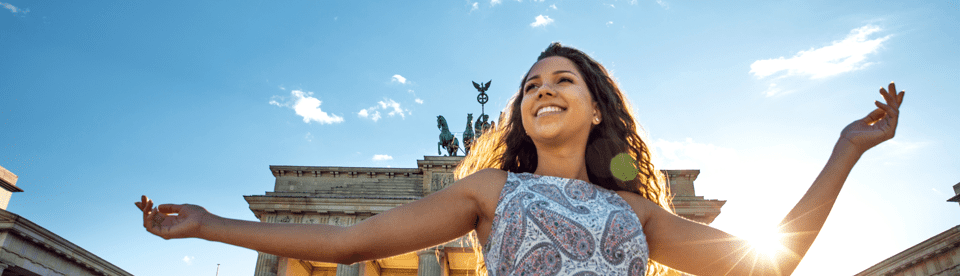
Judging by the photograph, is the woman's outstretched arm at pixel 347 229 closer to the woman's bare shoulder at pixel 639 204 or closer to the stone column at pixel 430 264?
the woman's bare shoulder at pixel 639 204

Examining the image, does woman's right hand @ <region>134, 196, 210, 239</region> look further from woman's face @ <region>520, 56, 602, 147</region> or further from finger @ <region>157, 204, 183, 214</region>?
woman's face @ <region>520, 56, 602, 147</region>

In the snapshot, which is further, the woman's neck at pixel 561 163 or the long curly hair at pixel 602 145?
the long curly hair at pixel 602 145

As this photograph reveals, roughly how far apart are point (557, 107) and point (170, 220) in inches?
46.9

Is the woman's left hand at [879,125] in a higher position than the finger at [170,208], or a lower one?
higher

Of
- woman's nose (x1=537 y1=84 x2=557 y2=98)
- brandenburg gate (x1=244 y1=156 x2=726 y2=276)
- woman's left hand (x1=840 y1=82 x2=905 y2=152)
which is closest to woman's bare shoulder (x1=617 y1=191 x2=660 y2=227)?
woman's nose (x1=537 y1=84 x2=557 y2=98)

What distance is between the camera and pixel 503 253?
5.10 feet

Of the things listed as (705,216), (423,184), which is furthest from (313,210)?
(705,216)

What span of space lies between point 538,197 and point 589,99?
1.67ft

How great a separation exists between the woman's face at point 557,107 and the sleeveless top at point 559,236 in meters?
0.23

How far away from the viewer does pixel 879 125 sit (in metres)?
1.66

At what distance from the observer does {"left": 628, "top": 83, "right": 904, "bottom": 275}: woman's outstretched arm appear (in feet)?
5.39

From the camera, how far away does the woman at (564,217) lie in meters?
1.52

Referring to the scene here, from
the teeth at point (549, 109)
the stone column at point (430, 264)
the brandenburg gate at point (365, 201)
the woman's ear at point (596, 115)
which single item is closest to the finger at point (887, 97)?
the woman's ear at point (596, 115)

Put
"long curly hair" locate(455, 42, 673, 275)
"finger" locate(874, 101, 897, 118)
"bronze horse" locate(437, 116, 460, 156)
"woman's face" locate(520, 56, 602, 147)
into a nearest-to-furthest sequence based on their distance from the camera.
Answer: "finger" locate(874, 101, 897, 118) → "woman's face" locate(520, 56, 602, 147) → "long curly hair" locate(455, 42, 673, 275) → "bronze horse" locate(437, 116, 460, 156)
